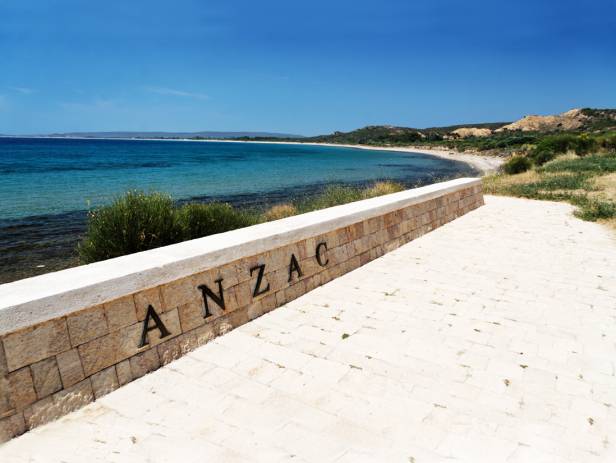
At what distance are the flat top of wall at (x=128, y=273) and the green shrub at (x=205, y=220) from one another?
2.86 m

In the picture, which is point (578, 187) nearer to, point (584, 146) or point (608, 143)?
point (584, 146)

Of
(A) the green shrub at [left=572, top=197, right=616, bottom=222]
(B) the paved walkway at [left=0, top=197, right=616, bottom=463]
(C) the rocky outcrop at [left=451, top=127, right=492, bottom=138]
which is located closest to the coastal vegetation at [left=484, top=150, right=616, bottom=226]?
(A) the green shrub at [left=572, top=197, right=616, bottom=222]

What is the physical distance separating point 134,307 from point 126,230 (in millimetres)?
3709

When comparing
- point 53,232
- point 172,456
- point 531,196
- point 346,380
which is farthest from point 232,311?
point 531,196

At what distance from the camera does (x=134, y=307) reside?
10.8 feet

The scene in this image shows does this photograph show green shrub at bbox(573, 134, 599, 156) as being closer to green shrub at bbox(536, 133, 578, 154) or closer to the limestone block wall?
green shrub at bbox(536, 133, 578, 154)

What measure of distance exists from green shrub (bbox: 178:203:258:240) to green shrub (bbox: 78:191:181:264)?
1.67 ft

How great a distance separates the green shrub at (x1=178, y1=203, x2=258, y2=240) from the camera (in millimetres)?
7804

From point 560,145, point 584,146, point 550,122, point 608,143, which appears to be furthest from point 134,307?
point 550,122

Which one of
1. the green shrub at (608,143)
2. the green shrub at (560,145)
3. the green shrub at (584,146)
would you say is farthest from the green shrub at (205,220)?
the green shrub at (608,143)

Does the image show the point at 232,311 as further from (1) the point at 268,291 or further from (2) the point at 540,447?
(2) the point at 540,447

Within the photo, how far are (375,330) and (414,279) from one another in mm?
1828

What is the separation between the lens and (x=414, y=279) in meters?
5.90

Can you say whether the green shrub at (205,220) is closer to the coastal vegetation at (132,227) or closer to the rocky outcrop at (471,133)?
the coastal vegetation at (132,227)
